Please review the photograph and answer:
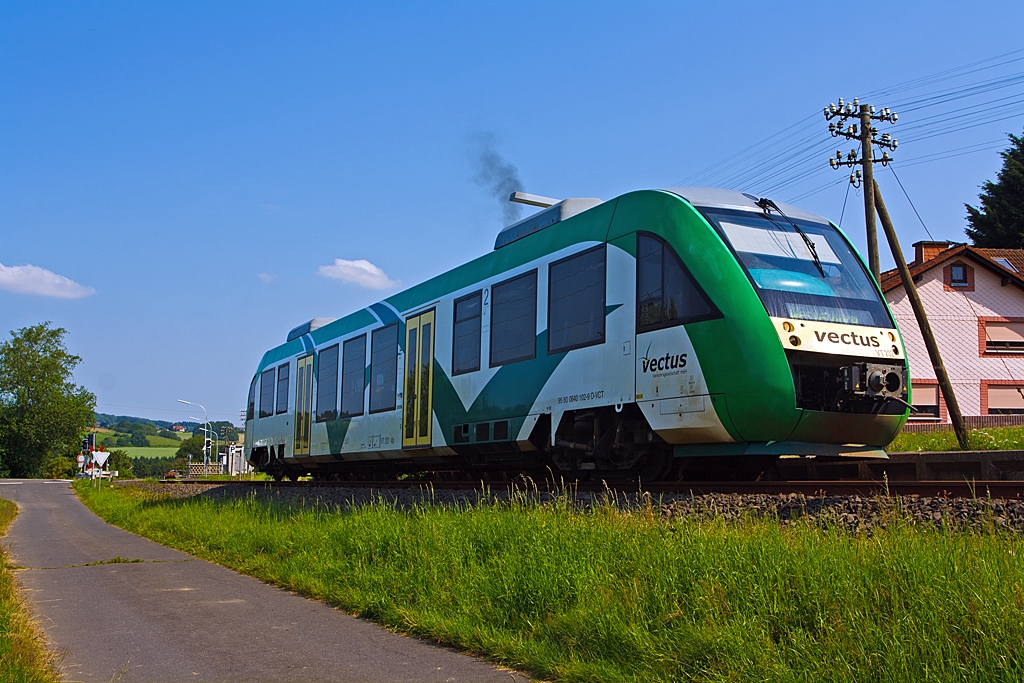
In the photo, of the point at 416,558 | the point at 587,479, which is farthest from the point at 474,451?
the point at 416,558

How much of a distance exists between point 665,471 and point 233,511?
7.34m

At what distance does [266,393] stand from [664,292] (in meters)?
17.0

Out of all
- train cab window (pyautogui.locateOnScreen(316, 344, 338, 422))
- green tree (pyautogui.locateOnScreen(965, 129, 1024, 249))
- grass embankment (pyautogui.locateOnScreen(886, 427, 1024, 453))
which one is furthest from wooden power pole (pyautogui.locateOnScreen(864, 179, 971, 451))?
green tree (pyautogui.locateOnScreen(965, 129, 1024, 249))

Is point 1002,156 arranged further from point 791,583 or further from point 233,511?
point 791,583

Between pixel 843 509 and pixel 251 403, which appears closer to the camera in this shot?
pixel 843 509

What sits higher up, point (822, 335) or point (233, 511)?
point (822, 335)

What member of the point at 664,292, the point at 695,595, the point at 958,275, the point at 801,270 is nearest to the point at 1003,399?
the point at 958,275

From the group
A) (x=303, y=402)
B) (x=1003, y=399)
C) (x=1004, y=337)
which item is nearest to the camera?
(x=303, y=402)

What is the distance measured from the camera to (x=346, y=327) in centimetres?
1914

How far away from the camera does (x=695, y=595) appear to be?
513 cm

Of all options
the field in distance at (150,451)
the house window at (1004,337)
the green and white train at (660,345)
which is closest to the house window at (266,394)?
the green and white train at (660,345)

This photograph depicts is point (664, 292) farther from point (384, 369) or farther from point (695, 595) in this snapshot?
point (384, 369)

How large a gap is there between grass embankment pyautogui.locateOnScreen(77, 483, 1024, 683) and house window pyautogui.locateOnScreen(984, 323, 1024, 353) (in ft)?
133

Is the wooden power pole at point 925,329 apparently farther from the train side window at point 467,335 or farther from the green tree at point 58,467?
the green tree at point 58,467
